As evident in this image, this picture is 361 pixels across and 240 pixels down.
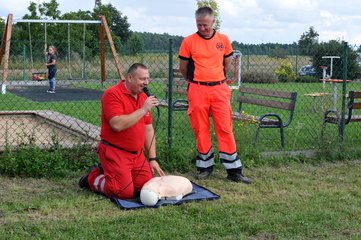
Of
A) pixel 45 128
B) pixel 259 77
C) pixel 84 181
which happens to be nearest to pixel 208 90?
pixel 84 181

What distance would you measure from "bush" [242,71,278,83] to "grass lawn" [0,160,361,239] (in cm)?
1595

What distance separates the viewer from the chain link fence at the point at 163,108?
25.6 feet

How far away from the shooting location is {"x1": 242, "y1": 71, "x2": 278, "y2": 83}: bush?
22.5 metres

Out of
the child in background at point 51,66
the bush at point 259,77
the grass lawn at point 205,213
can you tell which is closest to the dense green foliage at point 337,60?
→ the bush at point 259,77

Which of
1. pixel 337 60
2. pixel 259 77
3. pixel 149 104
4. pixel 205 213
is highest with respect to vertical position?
pixel 337 60

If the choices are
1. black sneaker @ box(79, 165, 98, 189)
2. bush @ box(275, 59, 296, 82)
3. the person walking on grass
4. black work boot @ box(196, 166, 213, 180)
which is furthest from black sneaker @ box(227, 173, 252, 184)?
bush @ box(275, 59, 296, 82)

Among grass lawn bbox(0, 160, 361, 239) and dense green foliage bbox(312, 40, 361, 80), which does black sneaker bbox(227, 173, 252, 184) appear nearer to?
grass lawn bbox(0, 160, 361, 239)

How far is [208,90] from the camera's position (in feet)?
20.7

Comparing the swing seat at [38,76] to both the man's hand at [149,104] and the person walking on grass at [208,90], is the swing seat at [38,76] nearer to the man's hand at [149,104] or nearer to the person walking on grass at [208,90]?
the person walking on grass at [208,90]

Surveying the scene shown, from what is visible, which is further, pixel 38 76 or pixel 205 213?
pixel 38 76

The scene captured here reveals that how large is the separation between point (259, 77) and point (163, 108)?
11681 mm

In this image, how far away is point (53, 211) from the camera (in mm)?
5141

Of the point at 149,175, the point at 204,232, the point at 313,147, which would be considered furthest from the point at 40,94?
the point at 204,232

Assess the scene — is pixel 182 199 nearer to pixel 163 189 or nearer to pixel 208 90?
pixel 163 189
